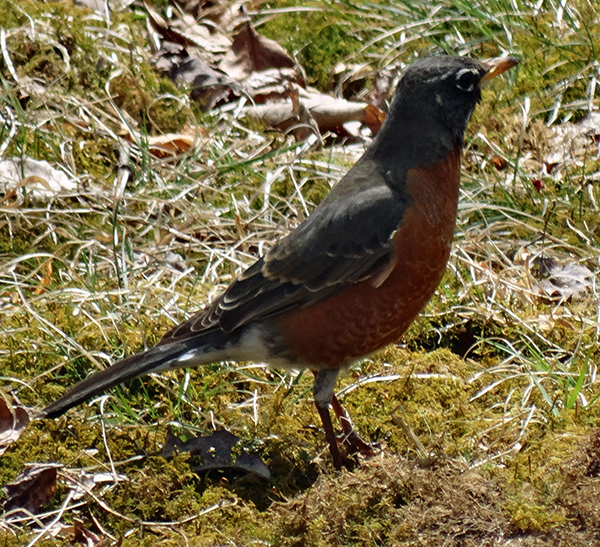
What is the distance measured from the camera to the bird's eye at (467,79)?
3801 millimetres

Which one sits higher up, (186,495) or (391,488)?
(391,488)

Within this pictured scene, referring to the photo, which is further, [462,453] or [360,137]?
[360,137]

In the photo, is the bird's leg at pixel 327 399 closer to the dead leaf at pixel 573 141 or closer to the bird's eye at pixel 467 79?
the bird's eye at pixel 467 79

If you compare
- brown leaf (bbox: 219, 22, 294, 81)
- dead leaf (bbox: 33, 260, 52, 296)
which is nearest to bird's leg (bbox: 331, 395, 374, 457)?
dead leaf (bbox: 33, 260, 52, 296)

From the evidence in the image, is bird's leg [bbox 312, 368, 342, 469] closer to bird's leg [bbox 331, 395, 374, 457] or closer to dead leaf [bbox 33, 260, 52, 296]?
bird's leg [bbox 331, 395, 374, 457]

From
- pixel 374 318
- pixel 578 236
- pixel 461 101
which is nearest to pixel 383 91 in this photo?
pixel 578 236

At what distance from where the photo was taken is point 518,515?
9.03ft

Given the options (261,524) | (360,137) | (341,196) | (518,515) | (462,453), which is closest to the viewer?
(518,515)

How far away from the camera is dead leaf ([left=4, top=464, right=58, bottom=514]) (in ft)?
11.2

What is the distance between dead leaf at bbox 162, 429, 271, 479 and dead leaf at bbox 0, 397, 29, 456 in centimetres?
63

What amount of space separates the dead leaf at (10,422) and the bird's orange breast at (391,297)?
116 centimetres

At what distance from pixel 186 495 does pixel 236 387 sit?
0.94 metres

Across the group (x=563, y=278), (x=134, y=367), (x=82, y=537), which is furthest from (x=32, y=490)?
(x=563, y=278)

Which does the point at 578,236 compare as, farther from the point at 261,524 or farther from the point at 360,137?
the point at 261,524
